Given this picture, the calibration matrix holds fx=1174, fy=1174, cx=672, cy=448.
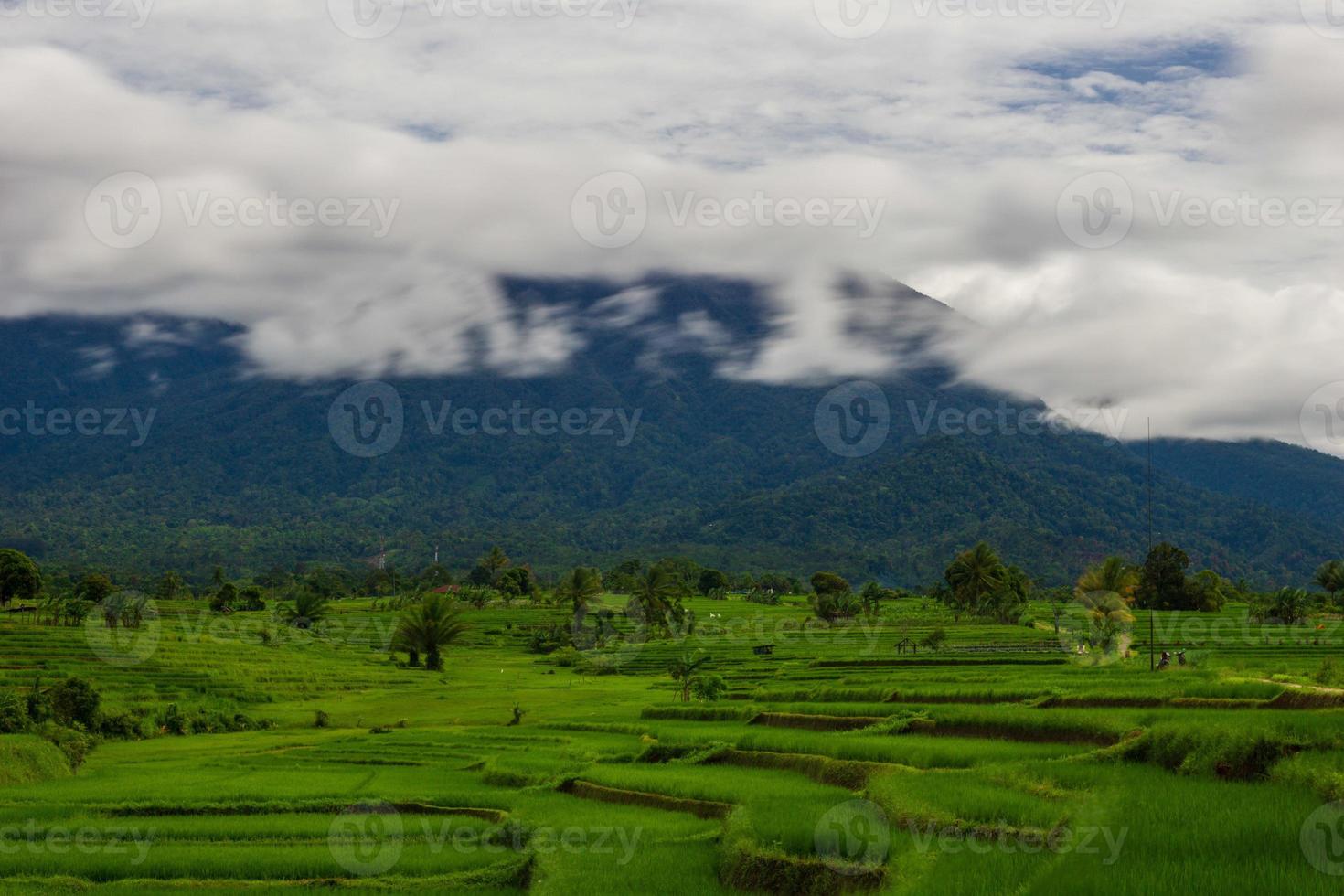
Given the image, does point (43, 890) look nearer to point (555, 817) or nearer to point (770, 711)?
point (555, 817)

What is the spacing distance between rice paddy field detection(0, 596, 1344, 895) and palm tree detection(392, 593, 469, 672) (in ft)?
72.8

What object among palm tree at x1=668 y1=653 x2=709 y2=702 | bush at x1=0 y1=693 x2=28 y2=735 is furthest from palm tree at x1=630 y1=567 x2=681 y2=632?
bush at x1=0 y1=693 x2=28 y2=735

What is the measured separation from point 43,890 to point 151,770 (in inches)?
752

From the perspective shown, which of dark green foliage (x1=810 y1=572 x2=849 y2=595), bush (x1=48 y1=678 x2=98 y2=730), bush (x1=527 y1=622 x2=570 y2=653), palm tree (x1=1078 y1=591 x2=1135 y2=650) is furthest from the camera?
dark green foliage (x1=810 y1=572 x2=849 y2=595)

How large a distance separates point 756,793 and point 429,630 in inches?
2293

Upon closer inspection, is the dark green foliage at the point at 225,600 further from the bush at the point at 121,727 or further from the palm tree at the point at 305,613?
the bush at the point at 121,727

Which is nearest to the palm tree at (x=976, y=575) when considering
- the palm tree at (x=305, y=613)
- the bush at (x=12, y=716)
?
the palm tree at (x=305, y=613)

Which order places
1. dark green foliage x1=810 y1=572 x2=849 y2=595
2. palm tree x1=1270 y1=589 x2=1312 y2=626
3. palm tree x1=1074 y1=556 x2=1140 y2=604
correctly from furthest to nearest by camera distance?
dark green foliage x1=810 y1=572 x2=849 y2=595
palm tree x1=1270 y1=589 x2=1312 y2=626
palm tree x1=1074 y1=556 x2=1140 y2=604

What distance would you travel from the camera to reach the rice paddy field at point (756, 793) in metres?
13.2

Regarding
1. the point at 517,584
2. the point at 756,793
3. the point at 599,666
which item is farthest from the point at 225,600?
the point at 756,793

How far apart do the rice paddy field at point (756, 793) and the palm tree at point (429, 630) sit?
22191 mm

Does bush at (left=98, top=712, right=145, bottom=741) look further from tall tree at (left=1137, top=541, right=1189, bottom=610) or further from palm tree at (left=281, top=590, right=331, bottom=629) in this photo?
tall tree at (left=1137, top=541, right=1189, bottom=610)

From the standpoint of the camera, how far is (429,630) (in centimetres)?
7556

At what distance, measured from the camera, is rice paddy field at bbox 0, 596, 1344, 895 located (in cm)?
1317
